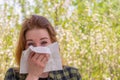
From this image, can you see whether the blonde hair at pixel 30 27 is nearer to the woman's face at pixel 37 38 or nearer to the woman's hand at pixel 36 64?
the woman's face at pixel 37 38

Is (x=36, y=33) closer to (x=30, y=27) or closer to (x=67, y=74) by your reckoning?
(x=30, y=27)

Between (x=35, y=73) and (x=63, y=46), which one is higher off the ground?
(x=35, y=73)

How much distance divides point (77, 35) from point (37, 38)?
1.15 metres

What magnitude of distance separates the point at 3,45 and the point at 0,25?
14 cm

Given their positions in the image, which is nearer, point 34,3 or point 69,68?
point 69,68

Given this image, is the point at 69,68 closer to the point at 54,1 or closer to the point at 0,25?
the point at 0,25

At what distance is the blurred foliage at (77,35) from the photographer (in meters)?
2.64

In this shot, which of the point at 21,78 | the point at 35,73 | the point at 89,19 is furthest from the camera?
the point at 89,19

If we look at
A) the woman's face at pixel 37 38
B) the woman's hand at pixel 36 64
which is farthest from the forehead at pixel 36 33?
the woman's hand at pixel 36 64

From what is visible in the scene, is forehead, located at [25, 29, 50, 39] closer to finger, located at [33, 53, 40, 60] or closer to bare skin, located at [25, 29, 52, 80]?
bare skin, located at [25, 29, 52, 80]

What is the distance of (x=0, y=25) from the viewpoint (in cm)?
273

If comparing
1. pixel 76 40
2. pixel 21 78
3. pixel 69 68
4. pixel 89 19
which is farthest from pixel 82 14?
pixel 21 78

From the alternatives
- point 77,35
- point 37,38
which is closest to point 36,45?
point 37,38

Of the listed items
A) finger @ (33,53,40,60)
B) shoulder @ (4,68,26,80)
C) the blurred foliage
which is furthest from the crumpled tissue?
the blurred foliage
